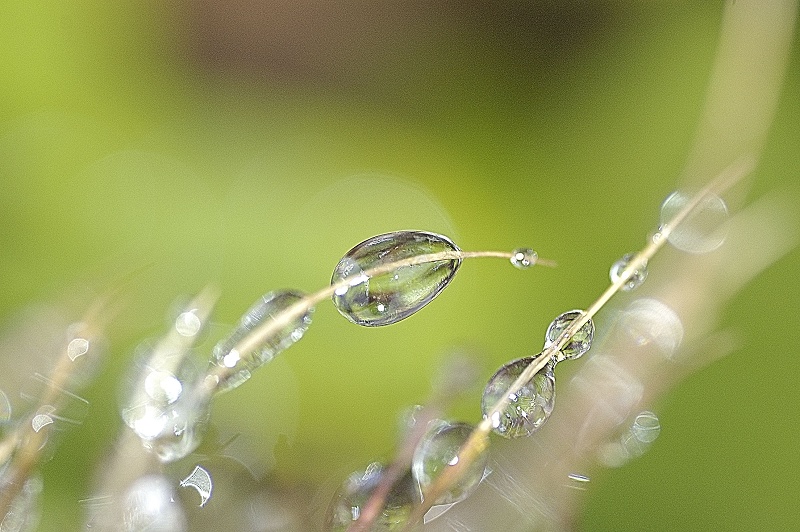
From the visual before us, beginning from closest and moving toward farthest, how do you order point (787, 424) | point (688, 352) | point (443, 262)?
point (443, 262) → point (688, 352) → point (787, 424)

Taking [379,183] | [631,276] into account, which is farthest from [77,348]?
[379,183]

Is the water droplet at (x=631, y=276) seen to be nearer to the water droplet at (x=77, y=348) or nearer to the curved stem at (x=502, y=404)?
the curved stem at (x=502, y=404)

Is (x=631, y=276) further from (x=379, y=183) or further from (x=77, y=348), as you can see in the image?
(x=379, y=183)

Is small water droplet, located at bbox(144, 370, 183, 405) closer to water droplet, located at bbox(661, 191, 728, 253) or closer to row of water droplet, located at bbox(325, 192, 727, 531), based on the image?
row of water droplet, located at bbox(325, 192, 727, 531)

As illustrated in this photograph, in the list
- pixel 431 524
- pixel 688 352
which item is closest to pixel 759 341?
pixel 688 352

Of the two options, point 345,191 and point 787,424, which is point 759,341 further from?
point 345,191

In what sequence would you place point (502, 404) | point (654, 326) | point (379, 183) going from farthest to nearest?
point (379, 183) < point (654, 326) < point (502, 404)

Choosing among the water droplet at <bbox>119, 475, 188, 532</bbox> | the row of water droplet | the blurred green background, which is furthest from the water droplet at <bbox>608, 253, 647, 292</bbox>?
the blurred green background

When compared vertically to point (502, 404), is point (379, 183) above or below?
above
